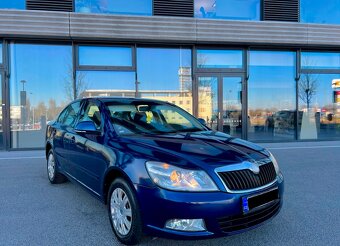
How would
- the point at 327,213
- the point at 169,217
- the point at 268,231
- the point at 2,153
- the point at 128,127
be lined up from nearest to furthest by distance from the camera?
the point at 169,217
the point at 268,231
the point at 128,127
the point at 327,213
the point at 2,153

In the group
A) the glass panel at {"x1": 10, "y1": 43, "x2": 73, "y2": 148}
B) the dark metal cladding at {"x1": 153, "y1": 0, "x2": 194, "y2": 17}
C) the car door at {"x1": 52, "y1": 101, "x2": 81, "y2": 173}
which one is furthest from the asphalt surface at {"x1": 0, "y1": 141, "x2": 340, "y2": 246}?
the dark metal cladding at {"x1": 153, "y1": 0, "x2": 194, "y2": 17}

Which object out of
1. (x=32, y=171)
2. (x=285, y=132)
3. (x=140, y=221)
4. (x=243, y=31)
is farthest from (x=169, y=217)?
(x=285, y=132)

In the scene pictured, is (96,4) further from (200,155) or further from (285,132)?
(200,155)

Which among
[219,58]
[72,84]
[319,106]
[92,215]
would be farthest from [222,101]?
[92,215]

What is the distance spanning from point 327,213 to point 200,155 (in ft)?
7.84

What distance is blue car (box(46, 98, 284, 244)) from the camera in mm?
2844

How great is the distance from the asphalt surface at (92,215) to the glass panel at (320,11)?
320 inches

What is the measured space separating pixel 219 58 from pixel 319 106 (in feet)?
16.2

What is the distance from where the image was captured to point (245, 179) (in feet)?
9.95

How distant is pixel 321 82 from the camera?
1300 centimetres

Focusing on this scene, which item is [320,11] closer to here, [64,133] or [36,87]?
[36,87]

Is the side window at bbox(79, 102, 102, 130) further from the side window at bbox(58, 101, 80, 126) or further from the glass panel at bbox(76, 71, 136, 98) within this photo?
the glass panel at bbox(76, 71, 136, 98)

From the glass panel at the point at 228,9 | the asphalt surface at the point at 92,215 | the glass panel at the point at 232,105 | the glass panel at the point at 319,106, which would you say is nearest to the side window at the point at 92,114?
the asphalt surface at the point at 92,215

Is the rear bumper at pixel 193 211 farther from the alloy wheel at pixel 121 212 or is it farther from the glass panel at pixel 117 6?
the glass panel at pixel 117 6
